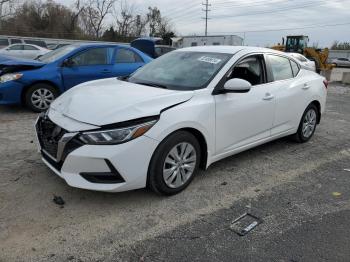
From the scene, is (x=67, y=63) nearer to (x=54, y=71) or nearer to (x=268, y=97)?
(x=54, y=71)

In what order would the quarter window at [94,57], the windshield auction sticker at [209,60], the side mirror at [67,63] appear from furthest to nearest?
the quarter window at [94,57], the side mirror at [67,63], the windshield auction sticker at [209,60]

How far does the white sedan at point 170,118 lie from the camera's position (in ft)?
10.9

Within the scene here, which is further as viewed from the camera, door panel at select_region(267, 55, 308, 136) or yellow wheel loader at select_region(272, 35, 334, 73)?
yellow wheel loader at select_region(272, 35, 334, 73)

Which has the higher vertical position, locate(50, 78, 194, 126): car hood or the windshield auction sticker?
the windshield auction sticker

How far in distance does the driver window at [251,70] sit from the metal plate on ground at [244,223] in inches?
68.7

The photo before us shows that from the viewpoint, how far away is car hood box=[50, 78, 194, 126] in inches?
134

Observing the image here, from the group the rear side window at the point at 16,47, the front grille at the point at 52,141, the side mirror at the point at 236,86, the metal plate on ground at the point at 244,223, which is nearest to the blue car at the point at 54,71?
the front grille at the point at 52,141

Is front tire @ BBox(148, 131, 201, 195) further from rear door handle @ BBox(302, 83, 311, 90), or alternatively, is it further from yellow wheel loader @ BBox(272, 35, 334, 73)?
yellow wheel loader @ BBox(272, 35, 334, 73)

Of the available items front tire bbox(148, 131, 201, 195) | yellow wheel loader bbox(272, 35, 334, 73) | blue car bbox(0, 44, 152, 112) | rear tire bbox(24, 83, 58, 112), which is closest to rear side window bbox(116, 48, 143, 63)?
blue car bbox(0, 44, 152, 112)

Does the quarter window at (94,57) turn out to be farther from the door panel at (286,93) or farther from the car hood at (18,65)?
the door panel at (286,93)

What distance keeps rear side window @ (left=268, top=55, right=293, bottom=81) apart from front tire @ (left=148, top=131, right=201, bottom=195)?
1.86 metres

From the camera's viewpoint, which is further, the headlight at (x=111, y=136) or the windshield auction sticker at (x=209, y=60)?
the windshield auction sticker at (x=209, y=60)

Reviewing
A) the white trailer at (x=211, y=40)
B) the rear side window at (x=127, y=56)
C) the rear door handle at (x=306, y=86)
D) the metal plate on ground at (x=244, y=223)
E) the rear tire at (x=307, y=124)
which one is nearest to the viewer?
the metal plate on ground at (x=244, y=223)

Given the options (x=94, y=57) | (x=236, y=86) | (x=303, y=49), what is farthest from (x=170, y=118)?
(x=303, y=49)
